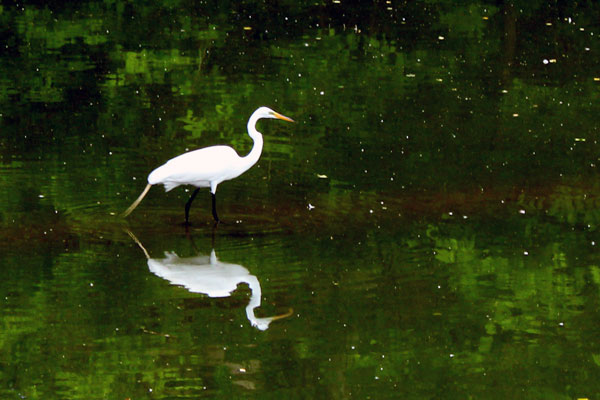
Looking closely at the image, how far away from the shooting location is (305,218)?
1077cm

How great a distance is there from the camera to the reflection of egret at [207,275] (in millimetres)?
9047

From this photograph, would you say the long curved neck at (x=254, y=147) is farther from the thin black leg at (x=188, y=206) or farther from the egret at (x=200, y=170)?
the thin black leg at (x=188, y=206)

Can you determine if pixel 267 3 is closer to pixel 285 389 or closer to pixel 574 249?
pixel 574 249

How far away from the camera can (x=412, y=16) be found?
20625mm

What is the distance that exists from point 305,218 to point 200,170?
95cm

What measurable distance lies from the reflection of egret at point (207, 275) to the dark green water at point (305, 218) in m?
0.02

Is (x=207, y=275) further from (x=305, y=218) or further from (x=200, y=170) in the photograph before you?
(x=305, y=218)

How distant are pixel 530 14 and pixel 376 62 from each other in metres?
4.52

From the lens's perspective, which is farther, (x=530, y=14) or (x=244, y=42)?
(x=530, y=14)

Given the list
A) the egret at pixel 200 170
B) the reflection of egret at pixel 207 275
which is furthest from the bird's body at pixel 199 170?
the reflection of egret at pixel 207 275

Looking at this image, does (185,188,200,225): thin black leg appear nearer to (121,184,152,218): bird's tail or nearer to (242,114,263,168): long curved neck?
(121,184,152,218): bird's tail

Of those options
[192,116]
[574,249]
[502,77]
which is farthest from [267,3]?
[574,249]

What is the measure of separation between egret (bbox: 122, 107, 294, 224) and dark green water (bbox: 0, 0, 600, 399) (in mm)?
267

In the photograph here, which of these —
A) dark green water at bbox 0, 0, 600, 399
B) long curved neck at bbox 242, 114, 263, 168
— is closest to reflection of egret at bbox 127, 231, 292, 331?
dark green water at bbox 0, 0, 600, 399
